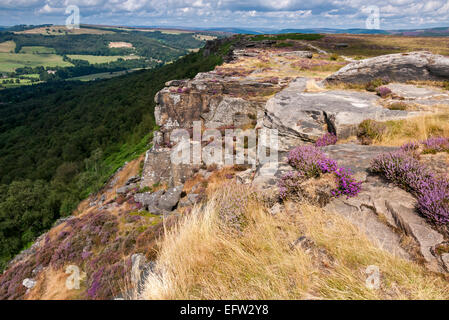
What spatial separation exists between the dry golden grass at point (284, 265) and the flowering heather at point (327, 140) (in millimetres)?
4448

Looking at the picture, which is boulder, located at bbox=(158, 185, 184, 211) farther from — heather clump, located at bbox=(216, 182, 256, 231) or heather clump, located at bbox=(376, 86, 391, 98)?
heather clump, located at bbox=(376, 86, 391, 98)

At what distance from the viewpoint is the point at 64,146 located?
252 ft

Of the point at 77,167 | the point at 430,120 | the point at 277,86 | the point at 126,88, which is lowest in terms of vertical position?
the point at 77,167

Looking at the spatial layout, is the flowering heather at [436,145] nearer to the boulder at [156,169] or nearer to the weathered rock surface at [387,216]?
the weathered rock surface at [387,216]

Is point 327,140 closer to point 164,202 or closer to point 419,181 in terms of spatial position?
point 419,181

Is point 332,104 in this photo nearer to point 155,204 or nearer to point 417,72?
point 417,72

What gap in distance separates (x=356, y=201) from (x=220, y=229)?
2.92m

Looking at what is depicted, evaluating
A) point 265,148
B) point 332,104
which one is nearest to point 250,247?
point 265,148

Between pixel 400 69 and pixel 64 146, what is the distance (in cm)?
9190

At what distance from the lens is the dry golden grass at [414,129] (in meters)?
6.68

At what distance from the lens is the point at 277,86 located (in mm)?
19000

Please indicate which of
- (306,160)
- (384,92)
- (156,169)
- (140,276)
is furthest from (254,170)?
(156,169)

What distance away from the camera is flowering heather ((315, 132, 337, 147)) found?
27.2 ft

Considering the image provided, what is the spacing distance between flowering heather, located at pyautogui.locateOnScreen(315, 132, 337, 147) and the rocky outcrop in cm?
819
